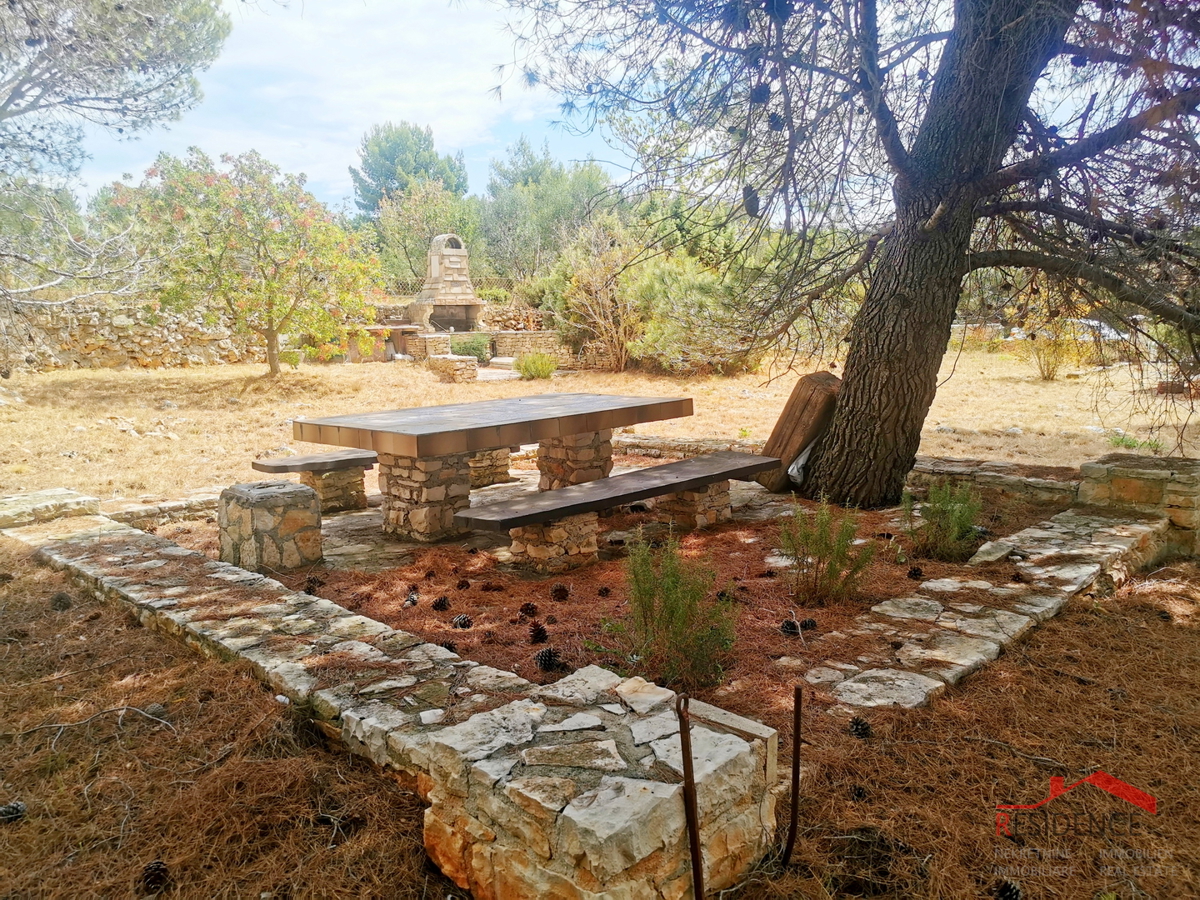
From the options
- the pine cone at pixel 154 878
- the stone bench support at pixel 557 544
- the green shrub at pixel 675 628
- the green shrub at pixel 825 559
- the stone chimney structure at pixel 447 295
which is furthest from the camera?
the stone chimney structure at pixel 447 295

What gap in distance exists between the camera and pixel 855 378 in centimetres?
589

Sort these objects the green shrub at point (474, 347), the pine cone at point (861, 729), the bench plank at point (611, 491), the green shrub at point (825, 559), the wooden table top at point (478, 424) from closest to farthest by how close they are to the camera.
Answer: the pine cone at point (861, 729) → the green shrub at point (825, 559) → the bench plank at point (611, 491) → the wooden table top at point (478, 424) → the green shrub at point (474, 347)

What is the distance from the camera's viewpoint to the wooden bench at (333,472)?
602cm

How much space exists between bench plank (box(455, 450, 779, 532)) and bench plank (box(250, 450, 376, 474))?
158cm

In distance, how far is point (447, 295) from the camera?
854 inches

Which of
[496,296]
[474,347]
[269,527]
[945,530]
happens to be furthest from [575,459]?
[496,296]

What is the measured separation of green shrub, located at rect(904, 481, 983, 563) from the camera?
14.6 feet

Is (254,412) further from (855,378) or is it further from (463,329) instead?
(463,329)

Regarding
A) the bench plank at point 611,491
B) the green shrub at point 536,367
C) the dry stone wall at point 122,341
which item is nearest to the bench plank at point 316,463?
the bench plank at point 611,491

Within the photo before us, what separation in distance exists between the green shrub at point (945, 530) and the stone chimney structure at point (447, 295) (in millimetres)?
18610

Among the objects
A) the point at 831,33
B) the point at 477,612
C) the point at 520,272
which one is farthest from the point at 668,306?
the point at 520,272

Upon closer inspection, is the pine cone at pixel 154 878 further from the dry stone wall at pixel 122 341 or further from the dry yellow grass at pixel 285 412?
the dry stone wall at pixel 122 341

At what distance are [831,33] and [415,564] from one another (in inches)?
170

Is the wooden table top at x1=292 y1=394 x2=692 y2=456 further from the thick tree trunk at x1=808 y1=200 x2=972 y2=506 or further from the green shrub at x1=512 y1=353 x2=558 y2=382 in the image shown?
the green shrub at x1=512 y1=353 x2=558 y2=382
